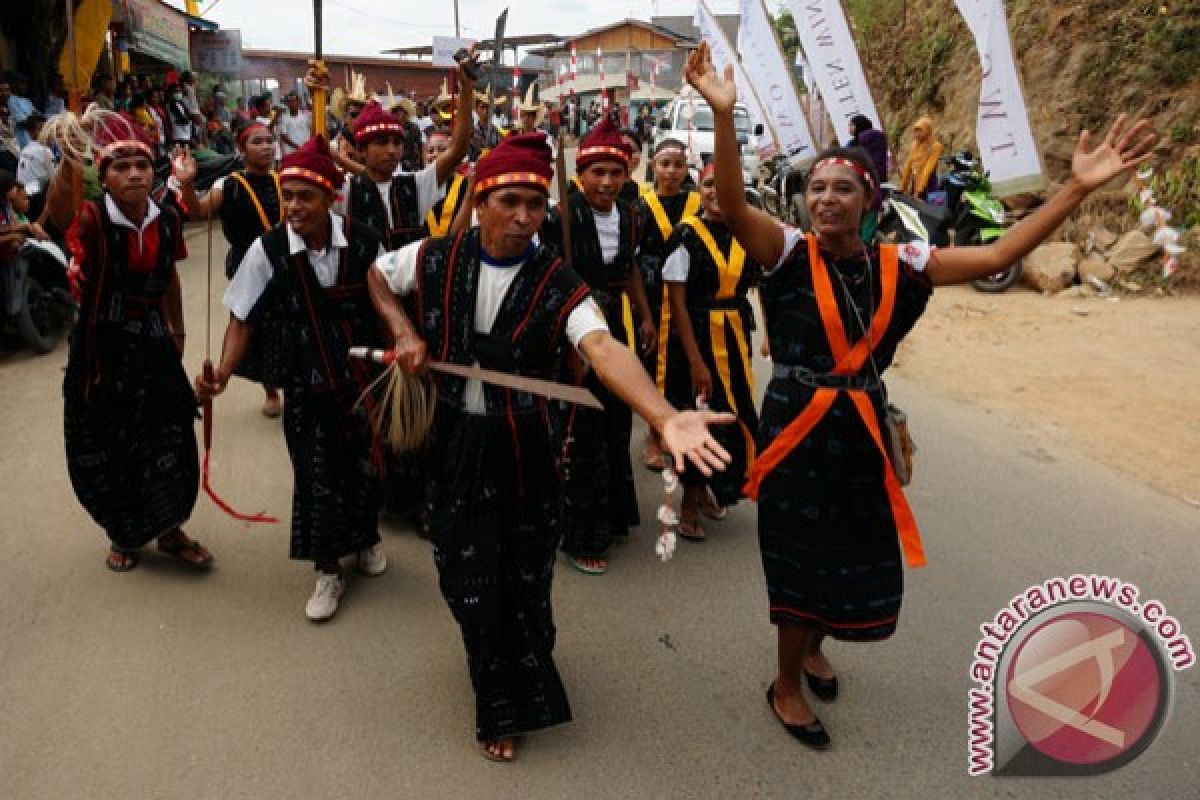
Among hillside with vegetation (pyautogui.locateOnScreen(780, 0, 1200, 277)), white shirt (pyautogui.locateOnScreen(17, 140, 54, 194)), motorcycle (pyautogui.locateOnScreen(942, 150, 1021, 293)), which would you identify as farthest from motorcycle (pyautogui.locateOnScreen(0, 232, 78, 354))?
hillside with vegetation (pyautogui.locateOnScreen(780, 0, 1200, 277))

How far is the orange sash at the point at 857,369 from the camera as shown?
249 centimetres

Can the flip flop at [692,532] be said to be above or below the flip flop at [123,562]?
below

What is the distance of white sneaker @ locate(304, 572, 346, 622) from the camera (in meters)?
3.39

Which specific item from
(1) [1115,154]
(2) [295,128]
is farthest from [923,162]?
(2) [295,128]

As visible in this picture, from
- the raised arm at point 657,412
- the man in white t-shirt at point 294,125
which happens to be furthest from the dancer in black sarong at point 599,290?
the man in white t-shirt at point 294,125

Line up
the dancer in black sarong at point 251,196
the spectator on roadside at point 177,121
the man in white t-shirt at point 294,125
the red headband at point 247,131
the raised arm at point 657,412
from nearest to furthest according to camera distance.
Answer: the raised arm at point 657,412 → the dancer in black sarong at point 251,196 → the red headband at point 247,131 → the spectator on roadside at point 177,121 → the man in white t-shirt at point 294,125

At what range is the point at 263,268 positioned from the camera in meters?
3.09

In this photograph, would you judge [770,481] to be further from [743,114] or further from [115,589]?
[743,114]

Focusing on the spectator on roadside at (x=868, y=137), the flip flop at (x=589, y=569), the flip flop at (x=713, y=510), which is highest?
the spectator on roadside at (x=868, y=137)

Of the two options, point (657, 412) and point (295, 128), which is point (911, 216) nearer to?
point (657, 412)

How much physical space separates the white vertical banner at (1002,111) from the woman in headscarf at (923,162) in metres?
3.05

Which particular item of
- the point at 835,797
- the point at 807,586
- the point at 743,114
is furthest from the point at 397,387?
the point at 743,114

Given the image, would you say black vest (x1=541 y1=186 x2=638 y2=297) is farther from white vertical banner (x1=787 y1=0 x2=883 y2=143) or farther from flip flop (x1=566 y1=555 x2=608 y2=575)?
white vertical banner (x1=787 y1=0 x2=883 y2=143)

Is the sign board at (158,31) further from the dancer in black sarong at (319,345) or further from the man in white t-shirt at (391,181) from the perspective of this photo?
the dancer in black sarong at (319,345)
